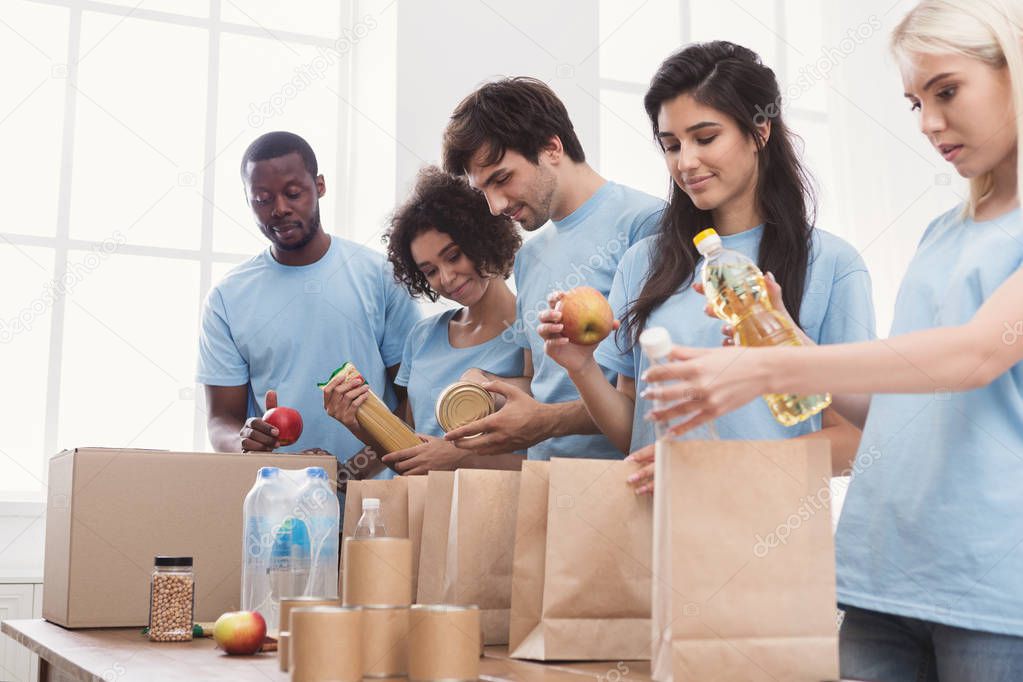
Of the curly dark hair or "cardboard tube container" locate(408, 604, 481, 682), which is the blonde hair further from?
the curly dark hair

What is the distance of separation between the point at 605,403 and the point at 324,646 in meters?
0.65

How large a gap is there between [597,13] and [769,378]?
288cm

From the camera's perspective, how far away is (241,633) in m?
1.28

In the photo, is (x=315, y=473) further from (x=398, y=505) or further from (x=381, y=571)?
(x=381, y=571)

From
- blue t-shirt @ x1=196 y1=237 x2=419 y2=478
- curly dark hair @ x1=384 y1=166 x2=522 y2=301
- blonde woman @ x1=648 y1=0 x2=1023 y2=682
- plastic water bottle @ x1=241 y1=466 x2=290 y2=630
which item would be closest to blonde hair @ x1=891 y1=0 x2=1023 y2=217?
blonde woman @ x1=648 y1=0 x2=1023 y2=682

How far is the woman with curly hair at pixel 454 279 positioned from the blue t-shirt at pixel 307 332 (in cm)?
22

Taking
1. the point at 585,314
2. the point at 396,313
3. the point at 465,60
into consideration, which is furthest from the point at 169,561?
the point at 465,60

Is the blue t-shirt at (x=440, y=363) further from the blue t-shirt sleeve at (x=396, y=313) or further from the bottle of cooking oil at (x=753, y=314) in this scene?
the bottle of cooking oil at (x=753, y=314)

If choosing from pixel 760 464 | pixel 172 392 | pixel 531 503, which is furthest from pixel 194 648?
pixel 172 392

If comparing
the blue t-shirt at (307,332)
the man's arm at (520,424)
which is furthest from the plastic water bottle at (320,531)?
the blue t-shirt at (307,332)

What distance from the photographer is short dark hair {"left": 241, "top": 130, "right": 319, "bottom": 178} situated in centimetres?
248

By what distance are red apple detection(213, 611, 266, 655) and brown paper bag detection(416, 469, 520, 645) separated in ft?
0.84

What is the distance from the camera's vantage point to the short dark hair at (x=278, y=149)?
8.13ft

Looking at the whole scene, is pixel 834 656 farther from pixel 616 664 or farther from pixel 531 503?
pixel 531 503
